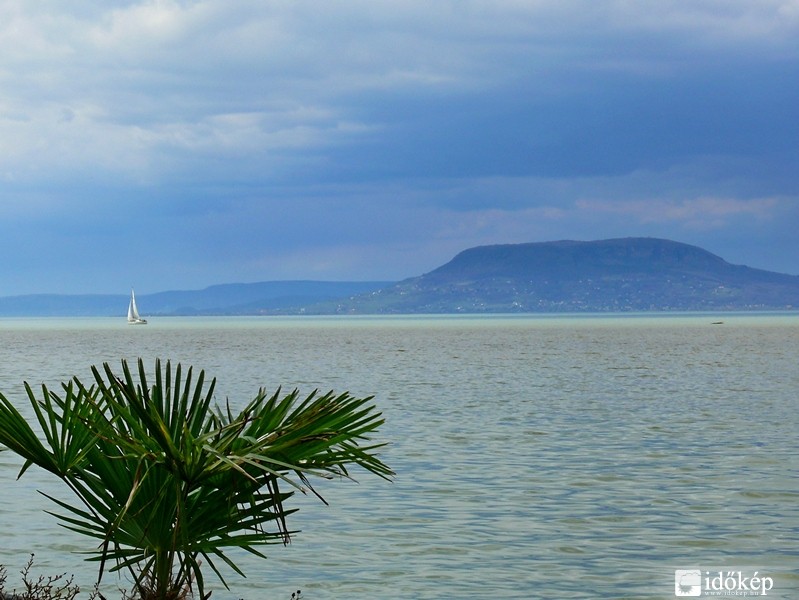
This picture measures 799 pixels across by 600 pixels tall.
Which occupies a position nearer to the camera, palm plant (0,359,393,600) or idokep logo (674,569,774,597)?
palm plant (0,359,393,600)

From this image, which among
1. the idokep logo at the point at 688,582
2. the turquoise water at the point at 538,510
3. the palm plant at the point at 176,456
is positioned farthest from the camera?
the turquoise water at the point at 538,510

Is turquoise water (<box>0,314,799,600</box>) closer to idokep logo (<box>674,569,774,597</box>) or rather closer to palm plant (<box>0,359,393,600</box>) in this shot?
idokep logo (<box>674,569,774,597</box>)

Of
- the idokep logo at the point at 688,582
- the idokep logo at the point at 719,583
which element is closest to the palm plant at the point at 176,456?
the idokep logo at the point at 688,582

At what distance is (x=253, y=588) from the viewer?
1319 cm

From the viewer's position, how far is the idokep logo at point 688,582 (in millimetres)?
12660

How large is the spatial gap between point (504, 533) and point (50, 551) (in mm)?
5681

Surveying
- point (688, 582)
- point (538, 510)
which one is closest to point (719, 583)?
point (688, 582)

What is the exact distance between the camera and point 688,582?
1302cm

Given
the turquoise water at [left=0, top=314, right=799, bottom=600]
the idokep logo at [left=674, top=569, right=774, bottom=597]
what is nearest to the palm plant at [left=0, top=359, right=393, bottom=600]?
the turquoise water at [left=0, top=314, right=799, bottom=600]

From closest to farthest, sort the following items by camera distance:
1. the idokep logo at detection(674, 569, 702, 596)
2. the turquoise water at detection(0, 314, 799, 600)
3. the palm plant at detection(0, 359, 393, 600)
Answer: the palm plant at detection(0, 359, 393, 600) < the idokep logo at detection(674, 569, 702, 596) < the turquoise water at detection(0, 314, 799, 600)

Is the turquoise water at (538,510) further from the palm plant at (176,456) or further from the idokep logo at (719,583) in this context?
the palm plant at (176,456)

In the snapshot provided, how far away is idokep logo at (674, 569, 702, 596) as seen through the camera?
12660mm

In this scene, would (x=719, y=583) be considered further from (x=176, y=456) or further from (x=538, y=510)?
(x=176, y=456)

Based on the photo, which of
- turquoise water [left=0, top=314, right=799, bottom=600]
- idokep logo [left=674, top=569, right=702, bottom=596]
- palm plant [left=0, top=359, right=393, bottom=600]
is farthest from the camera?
turquoise water [left=0, top=314, right=799, bottom=600]
